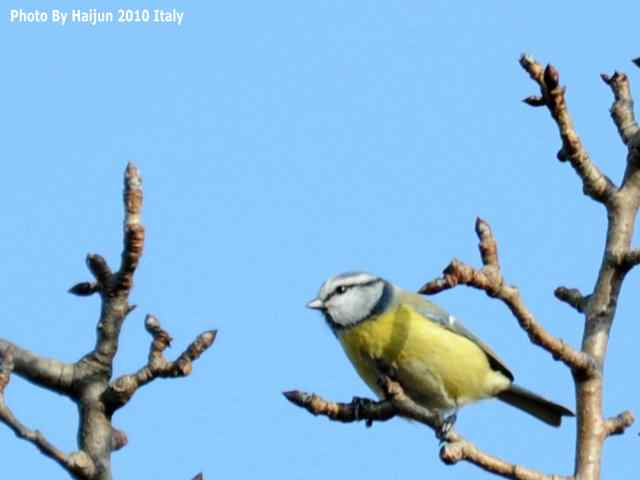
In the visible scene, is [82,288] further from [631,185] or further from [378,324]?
[378,324]

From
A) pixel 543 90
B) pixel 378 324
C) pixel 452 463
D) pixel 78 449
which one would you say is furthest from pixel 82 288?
pixel 378 324

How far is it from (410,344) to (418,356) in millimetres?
90

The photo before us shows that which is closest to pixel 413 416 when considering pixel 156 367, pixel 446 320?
pixel 156 367

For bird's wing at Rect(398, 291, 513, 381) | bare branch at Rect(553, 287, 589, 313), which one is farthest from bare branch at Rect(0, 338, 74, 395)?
bird's wing at Rect(398, 291, 513, 381)

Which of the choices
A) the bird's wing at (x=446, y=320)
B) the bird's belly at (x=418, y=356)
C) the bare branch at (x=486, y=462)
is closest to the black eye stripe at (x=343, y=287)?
the bird's wing at (x=446, y=320)

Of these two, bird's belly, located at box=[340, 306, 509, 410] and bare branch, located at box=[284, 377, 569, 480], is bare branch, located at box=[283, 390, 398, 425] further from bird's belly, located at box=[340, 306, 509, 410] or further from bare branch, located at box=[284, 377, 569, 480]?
bird's belly, located at box=[340, 306, 509, 410]

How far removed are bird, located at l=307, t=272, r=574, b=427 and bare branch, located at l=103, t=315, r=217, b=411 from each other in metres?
2.25

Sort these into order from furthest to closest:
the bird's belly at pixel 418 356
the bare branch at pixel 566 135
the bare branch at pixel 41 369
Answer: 1. the bird's belly at pixel 418 356
2. the bare branch at pixel 566 135
3. the bare branch at pixel 41 369

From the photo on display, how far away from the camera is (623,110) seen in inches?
151

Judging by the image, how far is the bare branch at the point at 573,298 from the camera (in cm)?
371

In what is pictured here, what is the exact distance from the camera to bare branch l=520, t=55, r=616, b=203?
331cm

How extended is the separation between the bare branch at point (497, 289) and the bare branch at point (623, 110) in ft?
2.79

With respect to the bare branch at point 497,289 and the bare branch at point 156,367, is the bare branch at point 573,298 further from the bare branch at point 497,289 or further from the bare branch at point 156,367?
the bare branch at point 156,367

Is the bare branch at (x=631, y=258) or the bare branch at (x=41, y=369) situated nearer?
the bare branch at (x=41, y=369)
